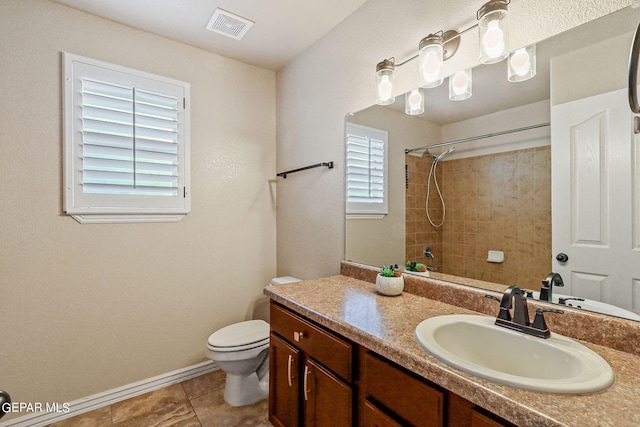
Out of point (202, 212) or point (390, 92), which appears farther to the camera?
point (202, 212)

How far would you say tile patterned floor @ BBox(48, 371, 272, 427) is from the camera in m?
1.80

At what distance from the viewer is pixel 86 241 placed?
1932 millimetres

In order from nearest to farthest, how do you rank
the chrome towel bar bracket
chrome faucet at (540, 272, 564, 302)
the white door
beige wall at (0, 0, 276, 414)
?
1. the white door
2. chrome faucet at (540, 272, 564, 302)
3. beige wall at (0, 0, 276, 414)
4. the chrome towel bar bracket

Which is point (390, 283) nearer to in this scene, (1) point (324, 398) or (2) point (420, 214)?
(2) point (420, 214)

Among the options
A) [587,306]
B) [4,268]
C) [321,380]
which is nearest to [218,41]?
[4,268]

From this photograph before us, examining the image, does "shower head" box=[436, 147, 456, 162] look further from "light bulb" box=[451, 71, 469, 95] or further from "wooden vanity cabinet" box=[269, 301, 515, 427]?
"wooden vanity cabinet" box=[269, 301, 515, 427]

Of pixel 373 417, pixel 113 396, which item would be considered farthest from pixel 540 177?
pixel 113 396

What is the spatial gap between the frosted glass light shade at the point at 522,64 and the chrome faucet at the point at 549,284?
770mm

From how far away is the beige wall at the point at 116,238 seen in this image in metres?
1.74

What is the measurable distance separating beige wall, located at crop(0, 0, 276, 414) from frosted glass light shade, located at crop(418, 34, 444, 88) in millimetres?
1597

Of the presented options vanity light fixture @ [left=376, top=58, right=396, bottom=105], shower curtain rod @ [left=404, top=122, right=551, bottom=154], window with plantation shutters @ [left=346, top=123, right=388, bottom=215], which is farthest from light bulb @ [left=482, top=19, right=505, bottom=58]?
window with plantation shutters @ [left=346, top=123, right=388, bottom=215]

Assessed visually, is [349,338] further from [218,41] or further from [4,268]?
[218,41]

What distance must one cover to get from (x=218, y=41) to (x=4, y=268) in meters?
1.99

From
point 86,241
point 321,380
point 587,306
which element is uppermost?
point 86,241
